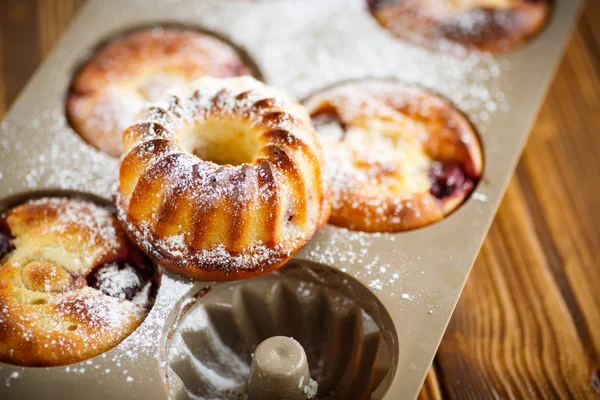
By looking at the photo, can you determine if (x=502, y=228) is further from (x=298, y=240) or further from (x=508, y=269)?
(x=298, y=240)

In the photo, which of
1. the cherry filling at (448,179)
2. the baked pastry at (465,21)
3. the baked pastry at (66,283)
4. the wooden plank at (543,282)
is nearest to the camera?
the baked pastry at (66,283)

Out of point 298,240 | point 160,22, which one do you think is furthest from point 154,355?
point 160,22

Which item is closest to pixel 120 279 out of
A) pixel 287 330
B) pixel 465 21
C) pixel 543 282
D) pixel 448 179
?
pixel 287 330

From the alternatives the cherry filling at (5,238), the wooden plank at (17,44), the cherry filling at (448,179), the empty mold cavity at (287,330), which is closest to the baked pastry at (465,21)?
the cherry filling at (448,179)

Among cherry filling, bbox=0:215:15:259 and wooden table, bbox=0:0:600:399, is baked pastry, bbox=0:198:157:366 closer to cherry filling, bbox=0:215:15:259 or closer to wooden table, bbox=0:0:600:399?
cherry filling, bbox=0:215:15:259

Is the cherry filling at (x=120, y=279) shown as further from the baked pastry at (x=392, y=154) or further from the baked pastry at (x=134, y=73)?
the baked pastry at (x=392, y=154)

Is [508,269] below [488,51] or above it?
below

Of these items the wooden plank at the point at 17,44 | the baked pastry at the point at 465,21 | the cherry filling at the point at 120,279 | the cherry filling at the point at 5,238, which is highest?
the baked pastry at the point at 465,21
